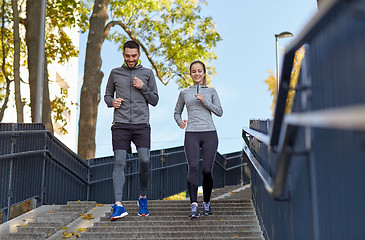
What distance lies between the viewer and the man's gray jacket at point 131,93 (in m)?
5.89

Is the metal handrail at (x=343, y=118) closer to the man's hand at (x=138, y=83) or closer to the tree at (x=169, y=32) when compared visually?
the man's hand at (x=138, y=83)

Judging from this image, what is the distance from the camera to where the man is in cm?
586

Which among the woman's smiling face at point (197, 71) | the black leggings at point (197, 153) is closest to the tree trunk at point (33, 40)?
the woman's smiling face at point (197, 71)

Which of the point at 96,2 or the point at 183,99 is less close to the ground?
the point at 96,2

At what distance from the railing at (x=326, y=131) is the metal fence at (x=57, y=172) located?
192 inches

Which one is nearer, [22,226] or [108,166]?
[22,226]

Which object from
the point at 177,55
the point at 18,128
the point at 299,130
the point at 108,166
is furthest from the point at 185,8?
the point at 299,130

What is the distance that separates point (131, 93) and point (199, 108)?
87 cm

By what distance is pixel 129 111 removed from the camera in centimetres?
589

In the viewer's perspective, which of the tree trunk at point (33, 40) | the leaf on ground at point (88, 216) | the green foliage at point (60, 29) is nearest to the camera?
the leaf on ground at point (88, 216)

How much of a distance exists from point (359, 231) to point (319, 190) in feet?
1.78

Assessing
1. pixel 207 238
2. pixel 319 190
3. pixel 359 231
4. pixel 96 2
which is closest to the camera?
pixel 359 231

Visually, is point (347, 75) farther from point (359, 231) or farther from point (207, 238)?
point (207, 238)

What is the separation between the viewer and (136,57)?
600 centimetres
